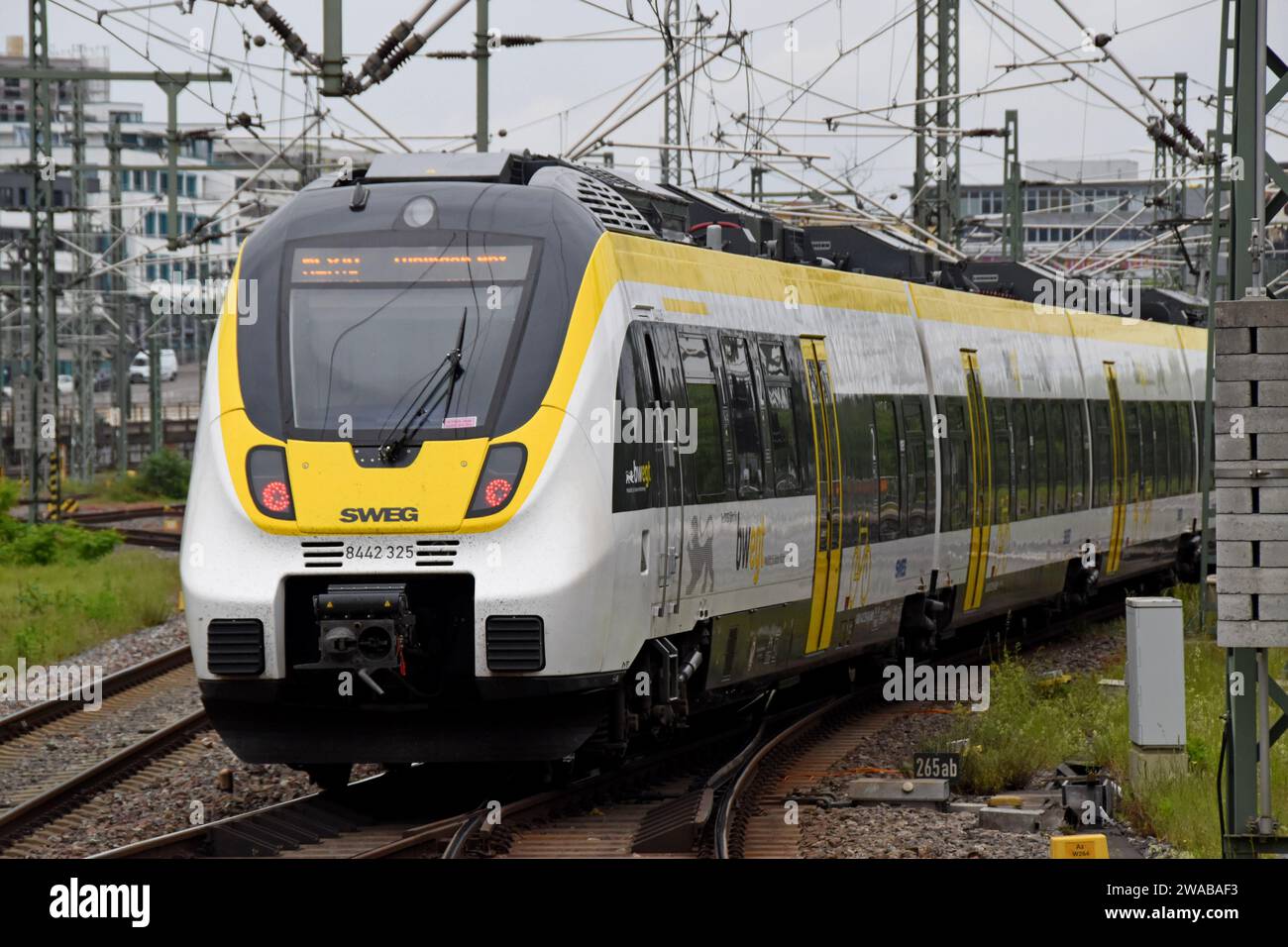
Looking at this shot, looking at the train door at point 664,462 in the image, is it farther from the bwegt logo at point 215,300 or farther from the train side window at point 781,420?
the bwegt logo at point 215,300

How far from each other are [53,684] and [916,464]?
27.7 ft

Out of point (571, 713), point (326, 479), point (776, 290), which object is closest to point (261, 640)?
point (326, 479)

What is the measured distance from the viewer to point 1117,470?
76.8 feet

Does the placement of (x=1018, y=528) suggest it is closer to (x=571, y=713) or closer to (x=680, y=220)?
(x=680, y=220)

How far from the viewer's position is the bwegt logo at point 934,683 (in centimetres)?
1725

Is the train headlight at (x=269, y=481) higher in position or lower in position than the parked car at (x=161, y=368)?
lower

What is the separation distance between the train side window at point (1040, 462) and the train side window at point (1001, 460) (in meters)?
0.93

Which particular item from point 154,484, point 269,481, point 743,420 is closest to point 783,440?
point 743,420

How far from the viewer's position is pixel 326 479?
10.5 meters

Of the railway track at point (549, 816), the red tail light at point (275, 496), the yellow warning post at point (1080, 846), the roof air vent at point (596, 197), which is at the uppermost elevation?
the roof air vent at point (596, 197)

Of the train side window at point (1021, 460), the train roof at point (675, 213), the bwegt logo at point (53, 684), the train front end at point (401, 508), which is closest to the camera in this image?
the train front end at point (401, 508)

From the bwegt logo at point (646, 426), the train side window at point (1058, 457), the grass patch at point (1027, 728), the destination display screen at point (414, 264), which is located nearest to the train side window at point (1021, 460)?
the train side window at point (1058, 457)

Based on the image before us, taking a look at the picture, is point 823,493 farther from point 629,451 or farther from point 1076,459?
point 1076,459

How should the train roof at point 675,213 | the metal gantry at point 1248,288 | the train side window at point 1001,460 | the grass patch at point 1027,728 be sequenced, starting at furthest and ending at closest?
the train side window at point 1001,460 < the grass patch at point 1027,728 < the train roof at point 675,213 < the metal gantry at point 1248,288
